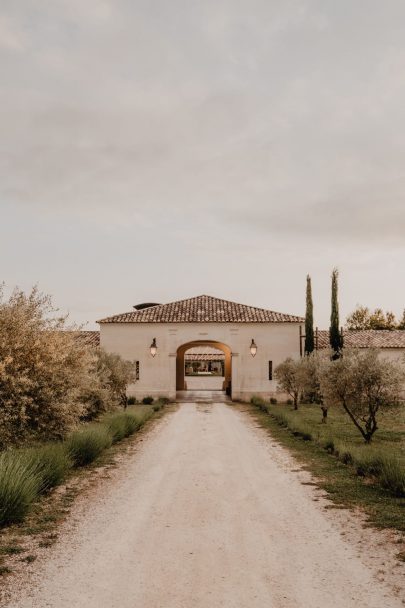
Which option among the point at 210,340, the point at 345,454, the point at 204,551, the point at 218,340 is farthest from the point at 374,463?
the point at 210,340

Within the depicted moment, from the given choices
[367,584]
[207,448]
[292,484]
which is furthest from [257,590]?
[207,448]

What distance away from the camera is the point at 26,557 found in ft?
17.4

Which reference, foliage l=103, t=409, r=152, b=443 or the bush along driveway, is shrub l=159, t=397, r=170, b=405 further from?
the bush along driveway

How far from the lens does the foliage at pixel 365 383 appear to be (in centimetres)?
1372

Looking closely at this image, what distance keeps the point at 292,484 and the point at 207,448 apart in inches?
182

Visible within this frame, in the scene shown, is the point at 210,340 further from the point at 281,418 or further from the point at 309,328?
the point at 281,418

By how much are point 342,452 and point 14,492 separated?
7.72m

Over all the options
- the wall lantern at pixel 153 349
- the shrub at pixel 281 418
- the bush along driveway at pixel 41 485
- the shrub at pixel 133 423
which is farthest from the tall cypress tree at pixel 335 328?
the bush along driveway at pixel 41 485

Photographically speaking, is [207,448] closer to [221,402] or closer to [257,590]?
[257,590]

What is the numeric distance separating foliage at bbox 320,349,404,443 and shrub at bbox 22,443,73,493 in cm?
827

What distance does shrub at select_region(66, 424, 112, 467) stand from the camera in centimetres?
1073

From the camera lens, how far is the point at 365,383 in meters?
13.9

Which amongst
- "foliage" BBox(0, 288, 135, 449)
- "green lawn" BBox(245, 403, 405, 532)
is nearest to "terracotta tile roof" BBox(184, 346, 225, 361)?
"green lawn" BBox(245, 403, 405, 532)

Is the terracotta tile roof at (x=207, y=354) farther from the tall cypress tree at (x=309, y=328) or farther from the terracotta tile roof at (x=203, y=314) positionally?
the tall cypress tree at (x=309, y=328)
